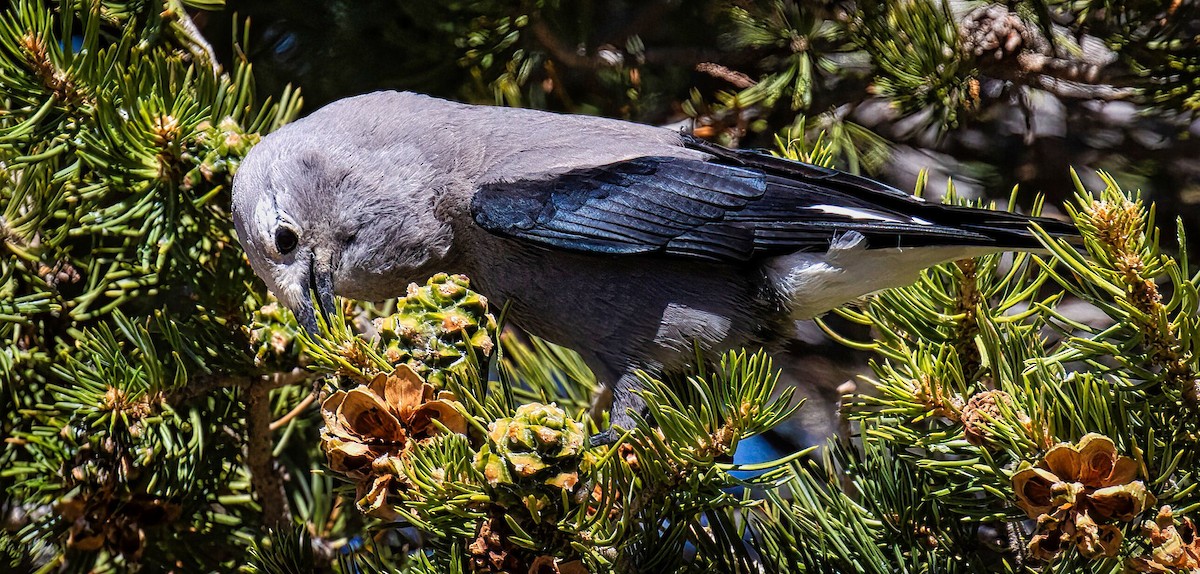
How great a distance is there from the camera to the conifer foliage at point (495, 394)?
118 centimetres

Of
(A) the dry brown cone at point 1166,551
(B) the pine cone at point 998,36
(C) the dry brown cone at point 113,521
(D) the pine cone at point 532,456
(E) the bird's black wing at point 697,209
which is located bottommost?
(C) the dry brown cone at point 113,521

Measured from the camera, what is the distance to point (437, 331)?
52.1 inches

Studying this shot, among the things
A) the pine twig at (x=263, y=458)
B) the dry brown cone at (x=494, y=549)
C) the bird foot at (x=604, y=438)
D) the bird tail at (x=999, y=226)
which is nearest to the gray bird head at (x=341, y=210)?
the pine twig at (x=263, y=458)

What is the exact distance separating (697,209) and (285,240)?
79cm

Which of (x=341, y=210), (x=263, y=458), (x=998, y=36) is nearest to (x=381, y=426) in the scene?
(x=263, y=458)

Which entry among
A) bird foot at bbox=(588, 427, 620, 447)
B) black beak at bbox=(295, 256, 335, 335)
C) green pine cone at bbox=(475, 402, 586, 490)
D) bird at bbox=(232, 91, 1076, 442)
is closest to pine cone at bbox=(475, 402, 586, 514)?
green pine cone at bbox=(475, 402, 586, 490)

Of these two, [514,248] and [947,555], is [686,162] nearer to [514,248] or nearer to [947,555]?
[514,248]

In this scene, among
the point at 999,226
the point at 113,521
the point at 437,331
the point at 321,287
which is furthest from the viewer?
the point at 321,287

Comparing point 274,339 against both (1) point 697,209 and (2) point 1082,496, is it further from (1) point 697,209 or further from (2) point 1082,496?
(2) point 1082,496

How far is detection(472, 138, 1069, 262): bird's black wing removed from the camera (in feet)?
5.77

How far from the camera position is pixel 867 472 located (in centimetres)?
149

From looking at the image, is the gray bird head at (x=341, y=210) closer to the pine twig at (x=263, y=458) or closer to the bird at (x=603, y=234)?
the bird at (x=603, y=234)

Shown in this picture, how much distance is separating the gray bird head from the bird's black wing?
0.55 feet

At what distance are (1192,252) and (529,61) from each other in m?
1.71
